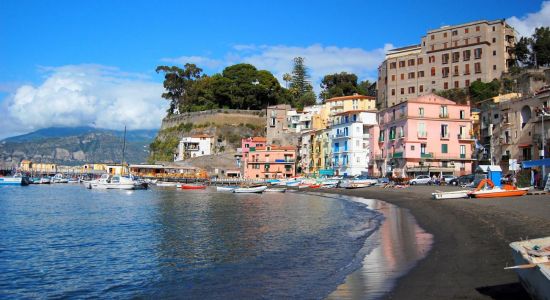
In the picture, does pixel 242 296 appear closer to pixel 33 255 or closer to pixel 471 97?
pixel 33 255

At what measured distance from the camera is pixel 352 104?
10119cm

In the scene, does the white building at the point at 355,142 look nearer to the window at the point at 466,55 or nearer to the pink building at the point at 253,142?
the window at the point at 466,55

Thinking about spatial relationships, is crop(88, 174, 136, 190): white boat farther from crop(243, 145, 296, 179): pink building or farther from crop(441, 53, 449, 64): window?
crop(441, 53, 449, 64): window

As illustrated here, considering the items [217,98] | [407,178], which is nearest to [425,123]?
[407,178]

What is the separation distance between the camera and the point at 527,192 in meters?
35.0

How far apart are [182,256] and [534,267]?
1274 cm

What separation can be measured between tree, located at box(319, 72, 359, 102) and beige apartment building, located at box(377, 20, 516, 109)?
71.9 feet

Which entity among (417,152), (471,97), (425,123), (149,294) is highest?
(471,97)

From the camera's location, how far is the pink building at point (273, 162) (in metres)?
99.4

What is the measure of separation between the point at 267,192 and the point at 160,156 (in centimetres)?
6554

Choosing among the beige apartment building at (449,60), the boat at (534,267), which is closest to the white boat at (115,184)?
the beige apartment building at (449,60)

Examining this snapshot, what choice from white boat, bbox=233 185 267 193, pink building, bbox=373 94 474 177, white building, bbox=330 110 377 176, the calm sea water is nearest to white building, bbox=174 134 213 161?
white building, bbox=330 110 377 176

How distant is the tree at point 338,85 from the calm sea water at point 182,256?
3607 inches

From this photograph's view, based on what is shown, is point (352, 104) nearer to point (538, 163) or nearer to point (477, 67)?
point (477, 67)
